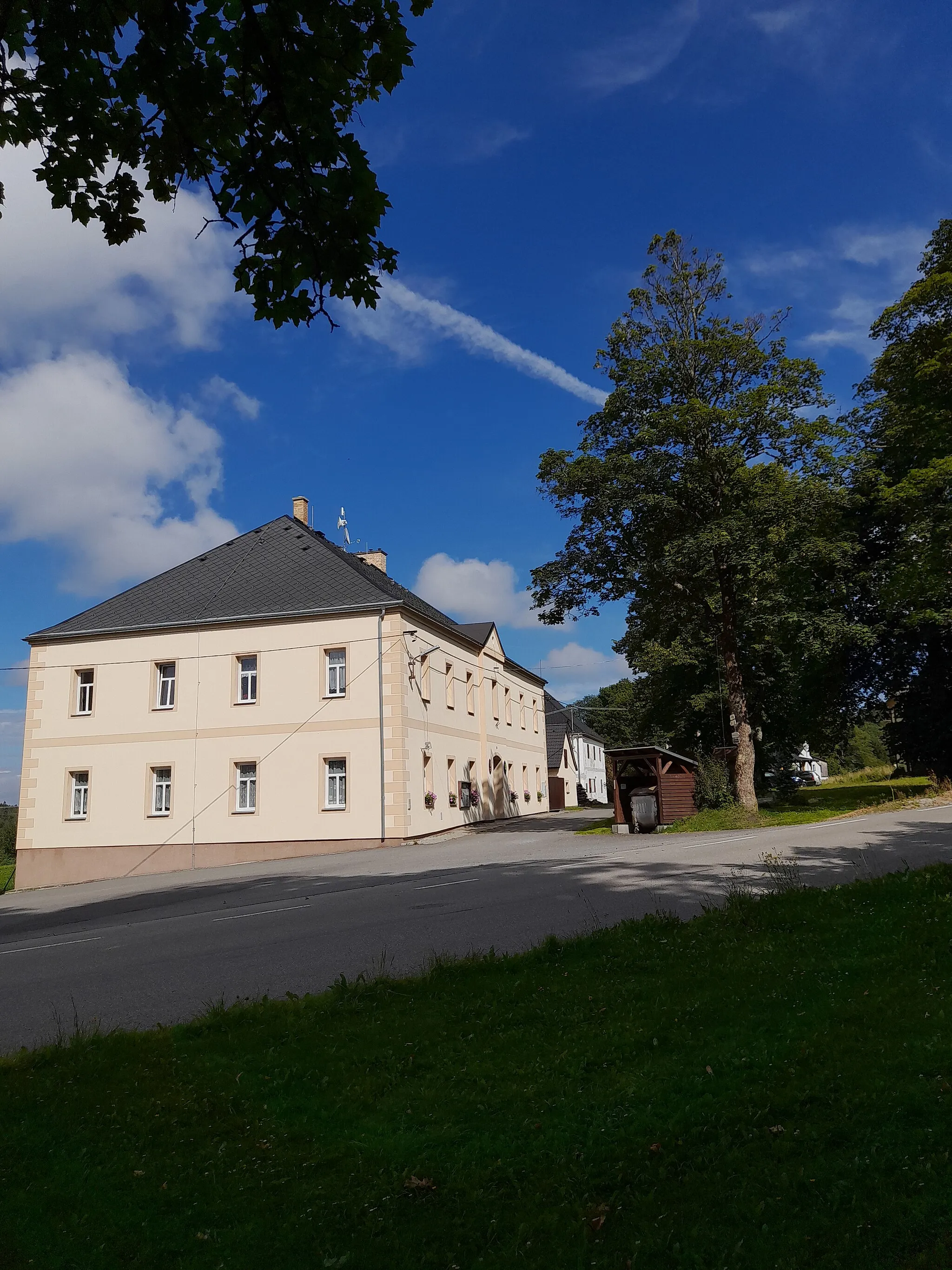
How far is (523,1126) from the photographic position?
463 cm

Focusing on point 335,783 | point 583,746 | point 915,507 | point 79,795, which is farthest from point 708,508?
point 583,746

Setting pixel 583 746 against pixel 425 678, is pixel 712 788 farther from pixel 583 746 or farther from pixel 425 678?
pixel 583 746

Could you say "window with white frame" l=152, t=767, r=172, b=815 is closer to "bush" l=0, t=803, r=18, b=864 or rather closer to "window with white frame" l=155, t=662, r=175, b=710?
"window with white frame" l=155, t=662, r=175, b=710

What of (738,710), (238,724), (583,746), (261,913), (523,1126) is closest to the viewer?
(523,1126)

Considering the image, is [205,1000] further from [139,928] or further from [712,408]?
[712,408]

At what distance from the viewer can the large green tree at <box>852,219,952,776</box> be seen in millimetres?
25016

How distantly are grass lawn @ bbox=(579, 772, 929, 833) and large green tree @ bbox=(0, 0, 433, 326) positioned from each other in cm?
2182

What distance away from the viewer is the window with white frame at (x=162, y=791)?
30.2 m

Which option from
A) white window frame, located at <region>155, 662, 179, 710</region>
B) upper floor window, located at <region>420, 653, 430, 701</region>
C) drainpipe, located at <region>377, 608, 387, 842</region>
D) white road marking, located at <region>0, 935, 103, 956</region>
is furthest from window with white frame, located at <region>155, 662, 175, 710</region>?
white road marking, located at <region>0, 935, 103, 956</region>

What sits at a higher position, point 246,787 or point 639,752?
point 639,752

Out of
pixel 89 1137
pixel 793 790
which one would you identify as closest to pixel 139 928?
pixel 89 1137

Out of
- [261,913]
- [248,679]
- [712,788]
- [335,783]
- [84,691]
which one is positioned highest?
[84,691]

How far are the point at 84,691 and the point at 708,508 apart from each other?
2135 centimetres

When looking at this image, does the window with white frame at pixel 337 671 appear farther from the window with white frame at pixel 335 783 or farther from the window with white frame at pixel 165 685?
the window with white frame at pixel 165 685
